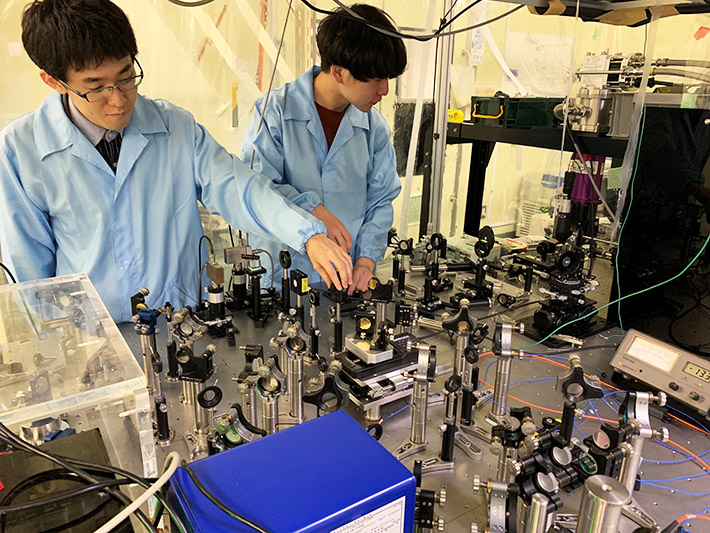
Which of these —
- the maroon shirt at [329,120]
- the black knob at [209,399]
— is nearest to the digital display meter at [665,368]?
the black knob at [209,399]

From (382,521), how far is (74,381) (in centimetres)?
46

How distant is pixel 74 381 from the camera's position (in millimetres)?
738

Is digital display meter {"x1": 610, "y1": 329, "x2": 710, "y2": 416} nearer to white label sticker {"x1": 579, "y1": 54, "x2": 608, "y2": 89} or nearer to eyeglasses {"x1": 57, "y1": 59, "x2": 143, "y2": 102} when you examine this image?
white label sticker {"x1": 579, "y1": 54, "x2": 608, "y2": 89}

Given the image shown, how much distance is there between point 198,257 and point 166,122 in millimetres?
417

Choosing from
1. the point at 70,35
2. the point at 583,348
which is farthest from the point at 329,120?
the point at 583,348

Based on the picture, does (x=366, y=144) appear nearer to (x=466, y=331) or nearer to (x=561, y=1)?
(x=561, y=1)

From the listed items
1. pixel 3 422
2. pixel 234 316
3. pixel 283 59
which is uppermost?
pixel 283 59

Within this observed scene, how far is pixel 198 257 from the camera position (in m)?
1.67

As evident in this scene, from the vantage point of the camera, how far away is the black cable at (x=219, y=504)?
554mm

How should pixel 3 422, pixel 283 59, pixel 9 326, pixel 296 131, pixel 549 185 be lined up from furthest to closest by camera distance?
pixel 549 185 < pixel 283 59 < pixel 296 131 < pixel 9 326 < pixel 3 422

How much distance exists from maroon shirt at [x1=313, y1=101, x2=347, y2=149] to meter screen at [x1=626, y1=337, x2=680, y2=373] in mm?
1157

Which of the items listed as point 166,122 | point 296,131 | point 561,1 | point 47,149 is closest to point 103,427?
point 47,149

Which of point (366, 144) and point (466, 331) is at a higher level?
point (366, 144)

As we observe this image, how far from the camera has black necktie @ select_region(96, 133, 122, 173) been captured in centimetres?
146
